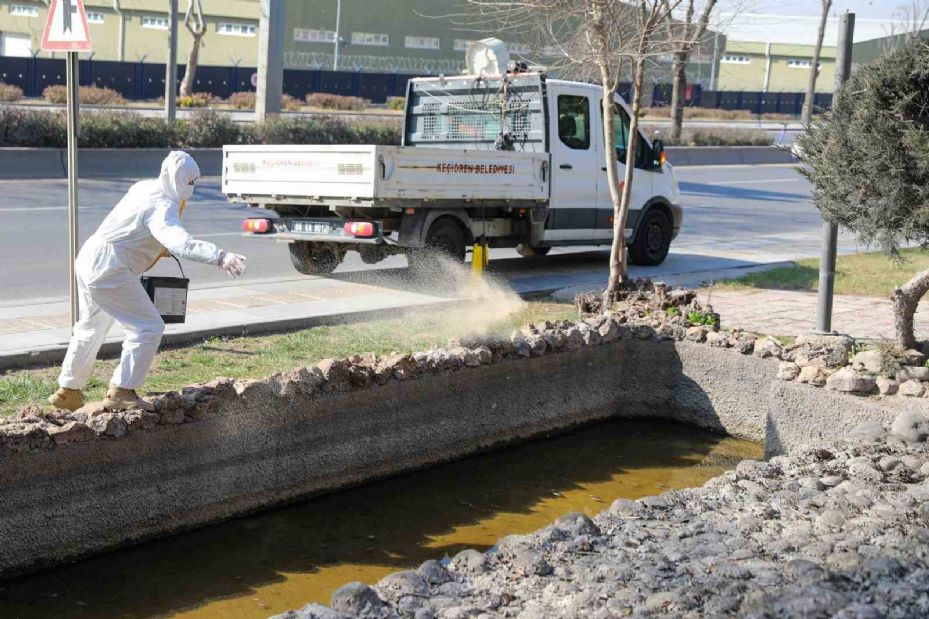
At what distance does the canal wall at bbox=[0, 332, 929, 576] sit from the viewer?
5.99 meters

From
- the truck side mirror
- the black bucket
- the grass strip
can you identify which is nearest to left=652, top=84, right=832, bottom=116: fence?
the grass strip

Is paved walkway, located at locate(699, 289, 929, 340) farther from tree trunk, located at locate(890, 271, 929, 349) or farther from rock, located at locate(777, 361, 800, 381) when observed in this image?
rock, located at locate(777, 361, 800, 381)

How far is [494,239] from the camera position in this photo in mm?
14195

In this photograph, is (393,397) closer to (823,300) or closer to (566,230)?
(823,300)

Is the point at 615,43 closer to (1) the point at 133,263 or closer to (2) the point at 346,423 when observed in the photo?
(2) the point at 346,423

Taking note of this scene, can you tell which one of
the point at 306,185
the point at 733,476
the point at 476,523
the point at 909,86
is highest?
the point at 909,86

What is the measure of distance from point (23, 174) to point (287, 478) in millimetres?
16306

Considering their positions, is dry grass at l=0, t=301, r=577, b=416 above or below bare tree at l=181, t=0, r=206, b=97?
below

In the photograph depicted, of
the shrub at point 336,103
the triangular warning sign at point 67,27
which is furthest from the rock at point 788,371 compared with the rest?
the shrub at point 336,103

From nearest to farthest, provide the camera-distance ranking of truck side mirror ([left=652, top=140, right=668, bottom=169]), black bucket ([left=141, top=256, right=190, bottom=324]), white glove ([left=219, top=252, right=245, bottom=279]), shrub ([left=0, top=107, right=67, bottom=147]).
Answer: white glove ([left=219, top=252, right=245, bottom=279])
black bucket ([left=141, top=256, right=190, bottom=324])
truck side mirror ([left=652, top=140, right=668, bottom=169])
shrub ([left=0, top=107, right=67, bottom=147])

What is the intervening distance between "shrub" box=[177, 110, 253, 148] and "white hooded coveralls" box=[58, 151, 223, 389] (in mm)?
19807

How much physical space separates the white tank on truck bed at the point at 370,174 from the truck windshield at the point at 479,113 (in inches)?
38.4

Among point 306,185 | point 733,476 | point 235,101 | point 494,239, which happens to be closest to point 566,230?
point 494,239

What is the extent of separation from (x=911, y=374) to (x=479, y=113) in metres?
7.78
